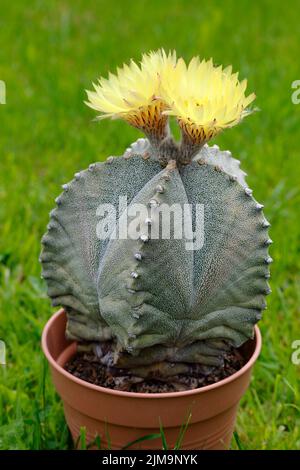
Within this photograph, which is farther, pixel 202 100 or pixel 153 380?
pixel 153 380

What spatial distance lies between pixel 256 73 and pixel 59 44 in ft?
3.02

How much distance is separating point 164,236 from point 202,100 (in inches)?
8.4

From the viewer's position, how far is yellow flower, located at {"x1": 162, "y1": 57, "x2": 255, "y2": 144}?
103cm

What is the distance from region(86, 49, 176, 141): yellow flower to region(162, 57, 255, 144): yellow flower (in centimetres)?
2

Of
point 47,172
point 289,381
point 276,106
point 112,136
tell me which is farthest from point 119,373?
point 276,106

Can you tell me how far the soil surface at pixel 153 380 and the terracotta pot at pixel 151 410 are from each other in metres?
0.05

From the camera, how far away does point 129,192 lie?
3.72 ft

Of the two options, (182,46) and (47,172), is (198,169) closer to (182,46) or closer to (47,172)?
(47,172)

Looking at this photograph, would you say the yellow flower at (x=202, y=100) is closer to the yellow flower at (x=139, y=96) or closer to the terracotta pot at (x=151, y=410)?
the yellow flower at (x=139, y=96)

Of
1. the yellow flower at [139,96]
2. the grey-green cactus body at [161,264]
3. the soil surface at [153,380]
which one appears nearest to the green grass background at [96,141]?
the soil surface at [153,380]

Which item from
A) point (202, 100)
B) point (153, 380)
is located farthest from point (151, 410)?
point (202, 100)

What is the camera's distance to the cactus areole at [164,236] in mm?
1047

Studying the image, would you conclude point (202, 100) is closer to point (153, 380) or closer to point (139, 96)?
point (139, 96)

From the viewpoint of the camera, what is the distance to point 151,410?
1.12m
